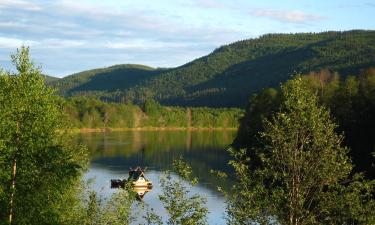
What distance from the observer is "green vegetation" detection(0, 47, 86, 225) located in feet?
98.8

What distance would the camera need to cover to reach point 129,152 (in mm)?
143500

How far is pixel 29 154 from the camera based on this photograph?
30.8 metres

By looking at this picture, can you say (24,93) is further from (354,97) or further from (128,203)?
(354,97)

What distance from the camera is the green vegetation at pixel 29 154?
30.1 metres

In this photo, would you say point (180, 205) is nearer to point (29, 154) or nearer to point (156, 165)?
point (29, 154)

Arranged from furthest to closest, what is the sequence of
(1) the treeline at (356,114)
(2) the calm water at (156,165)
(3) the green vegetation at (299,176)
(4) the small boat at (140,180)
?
1. (4) the small boat at (140,180)
2. (1) the treeline at (356,114)
3. (2) the calm water at (156,165)
4. (3) the green vegetation at (299,176)

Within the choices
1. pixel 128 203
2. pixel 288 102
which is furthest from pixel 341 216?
pixel 128 203

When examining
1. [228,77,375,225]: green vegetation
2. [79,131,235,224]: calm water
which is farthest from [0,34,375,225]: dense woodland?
[79,131,235,224]: calm water

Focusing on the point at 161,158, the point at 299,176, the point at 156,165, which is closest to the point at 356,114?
the point at 156,165

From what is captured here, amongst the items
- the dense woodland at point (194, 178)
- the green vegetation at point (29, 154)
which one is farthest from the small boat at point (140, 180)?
the green vegetation at point (29, 154)

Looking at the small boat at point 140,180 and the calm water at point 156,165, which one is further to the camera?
the small boat at point 140,180

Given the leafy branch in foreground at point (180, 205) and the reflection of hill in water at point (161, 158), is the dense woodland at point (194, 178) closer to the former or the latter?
the leafy branch in foreground at point (180, 205)

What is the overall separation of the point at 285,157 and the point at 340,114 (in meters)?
71.4

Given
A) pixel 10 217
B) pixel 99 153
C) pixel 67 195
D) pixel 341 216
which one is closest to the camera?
pixel 341 216
